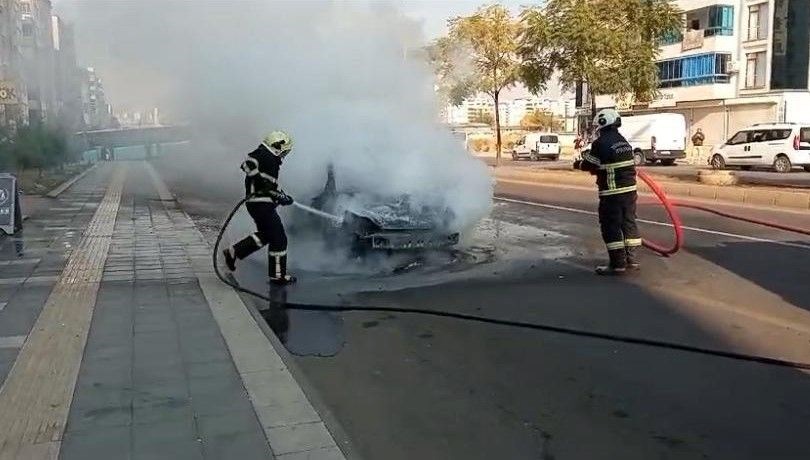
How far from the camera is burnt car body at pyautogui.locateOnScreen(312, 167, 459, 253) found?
812cm

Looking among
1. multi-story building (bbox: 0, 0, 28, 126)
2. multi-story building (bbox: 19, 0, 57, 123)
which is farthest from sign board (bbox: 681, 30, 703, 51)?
multi-story building (bbox: 0, 0, 28, 126)

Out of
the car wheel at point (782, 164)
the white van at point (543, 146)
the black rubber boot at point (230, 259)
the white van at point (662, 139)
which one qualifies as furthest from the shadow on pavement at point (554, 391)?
the white van at point (543, 146)

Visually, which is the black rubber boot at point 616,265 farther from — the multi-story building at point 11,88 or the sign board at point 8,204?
the multi-story building at point 11,88

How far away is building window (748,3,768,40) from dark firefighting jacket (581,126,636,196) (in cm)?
4028

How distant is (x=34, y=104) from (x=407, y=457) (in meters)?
34.8

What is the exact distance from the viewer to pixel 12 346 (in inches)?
201

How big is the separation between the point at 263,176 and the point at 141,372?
3118mm

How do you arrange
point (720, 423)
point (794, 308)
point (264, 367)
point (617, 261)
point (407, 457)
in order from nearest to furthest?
point (407, 457)
point (720, 423)
point (264, 367)
point (794, 308)
point (617, 261)

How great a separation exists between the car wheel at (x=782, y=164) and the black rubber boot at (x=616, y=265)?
20.1 m

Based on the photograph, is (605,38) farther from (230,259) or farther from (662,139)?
(230,259)

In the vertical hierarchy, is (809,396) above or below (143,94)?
below

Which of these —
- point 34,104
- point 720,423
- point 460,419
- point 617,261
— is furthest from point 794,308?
point 34,104

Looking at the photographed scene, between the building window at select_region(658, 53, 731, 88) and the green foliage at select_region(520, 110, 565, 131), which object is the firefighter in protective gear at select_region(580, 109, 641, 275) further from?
the green foliage at select_region(520, 110, 565, 131)

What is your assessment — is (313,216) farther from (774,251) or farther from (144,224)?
(774,251)
